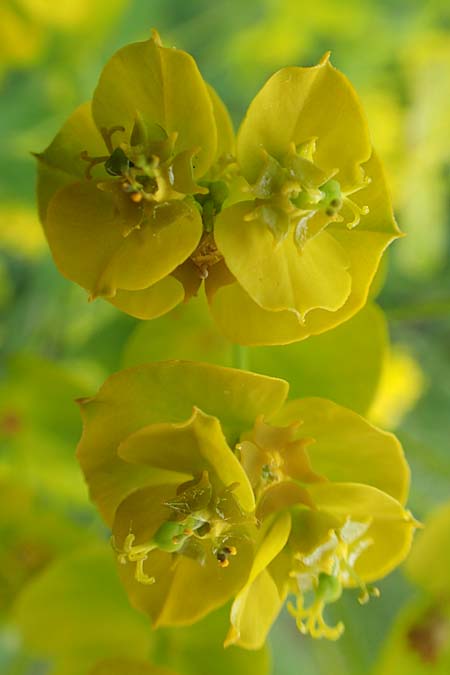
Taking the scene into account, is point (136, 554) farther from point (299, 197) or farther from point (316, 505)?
point (299, 197)

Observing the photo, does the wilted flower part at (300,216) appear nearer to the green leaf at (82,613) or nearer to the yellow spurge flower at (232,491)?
the yellow spurge flower at (232,491)

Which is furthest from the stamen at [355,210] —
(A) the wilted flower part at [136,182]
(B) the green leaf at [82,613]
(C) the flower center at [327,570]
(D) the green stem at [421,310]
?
(B) the green leaf at [82,613]

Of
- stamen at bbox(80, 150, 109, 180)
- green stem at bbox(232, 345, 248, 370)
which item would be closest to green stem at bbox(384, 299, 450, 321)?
green stem at bbox(232, 345, 248, 370)

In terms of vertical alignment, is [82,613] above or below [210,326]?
below

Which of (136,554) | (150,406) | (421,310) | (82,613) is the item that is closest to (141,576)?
(136,554)

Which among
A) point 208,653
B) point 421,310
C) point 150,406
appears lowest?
point 208,653

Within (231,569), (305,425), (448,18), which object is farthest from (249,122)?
(448,18)
